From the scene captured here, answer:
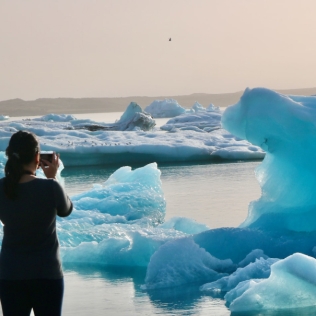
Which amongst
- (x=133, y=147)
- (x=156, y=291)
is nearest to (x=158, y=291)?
(x=156, y=291)

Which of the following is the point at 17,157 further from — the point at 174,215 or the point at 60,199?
the point at 174,215

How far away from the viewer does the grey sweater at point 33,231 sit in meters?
2.49

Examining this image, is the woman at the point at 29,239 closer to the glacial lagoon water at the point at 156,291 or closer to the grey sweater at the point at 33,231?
the grey sweater at the point at 33,231

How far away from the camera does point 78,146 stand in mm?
18125

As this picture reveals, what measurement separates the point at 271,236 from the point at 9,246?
393 cm

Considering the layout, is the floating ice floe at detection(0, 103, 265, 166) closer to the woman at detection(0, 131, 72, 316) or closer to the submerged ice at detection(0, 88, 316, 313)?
the submerged ice at detection(0, 88, 316, 313)

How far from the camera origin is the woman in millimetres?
2488

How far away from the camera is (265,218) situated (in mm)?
6410

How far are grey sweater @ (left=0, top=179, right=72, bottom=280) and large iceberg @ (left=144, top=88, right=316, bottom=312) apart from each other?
2334 millimetres

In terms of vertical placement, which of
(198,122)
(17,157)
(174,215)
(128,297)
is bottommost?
(198,122)

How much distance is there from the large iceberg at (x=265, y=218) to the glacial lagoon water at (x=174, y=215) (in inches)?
8.2

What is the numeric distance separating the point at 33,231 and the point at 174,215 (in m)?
7.39

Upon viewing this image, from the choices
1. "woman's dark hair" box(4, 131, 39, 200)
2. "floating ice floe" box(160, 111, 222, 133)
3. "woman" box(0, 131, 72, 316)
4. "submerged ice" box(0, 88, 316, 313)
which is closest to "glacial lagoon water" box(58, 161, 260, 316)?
"submerged ice" box(0, 88, 316, 313)

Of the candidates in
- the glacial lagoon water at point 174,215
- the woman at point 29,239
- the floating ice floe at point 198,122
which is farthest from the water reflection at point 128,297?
the floating ice floe at point 198,122
